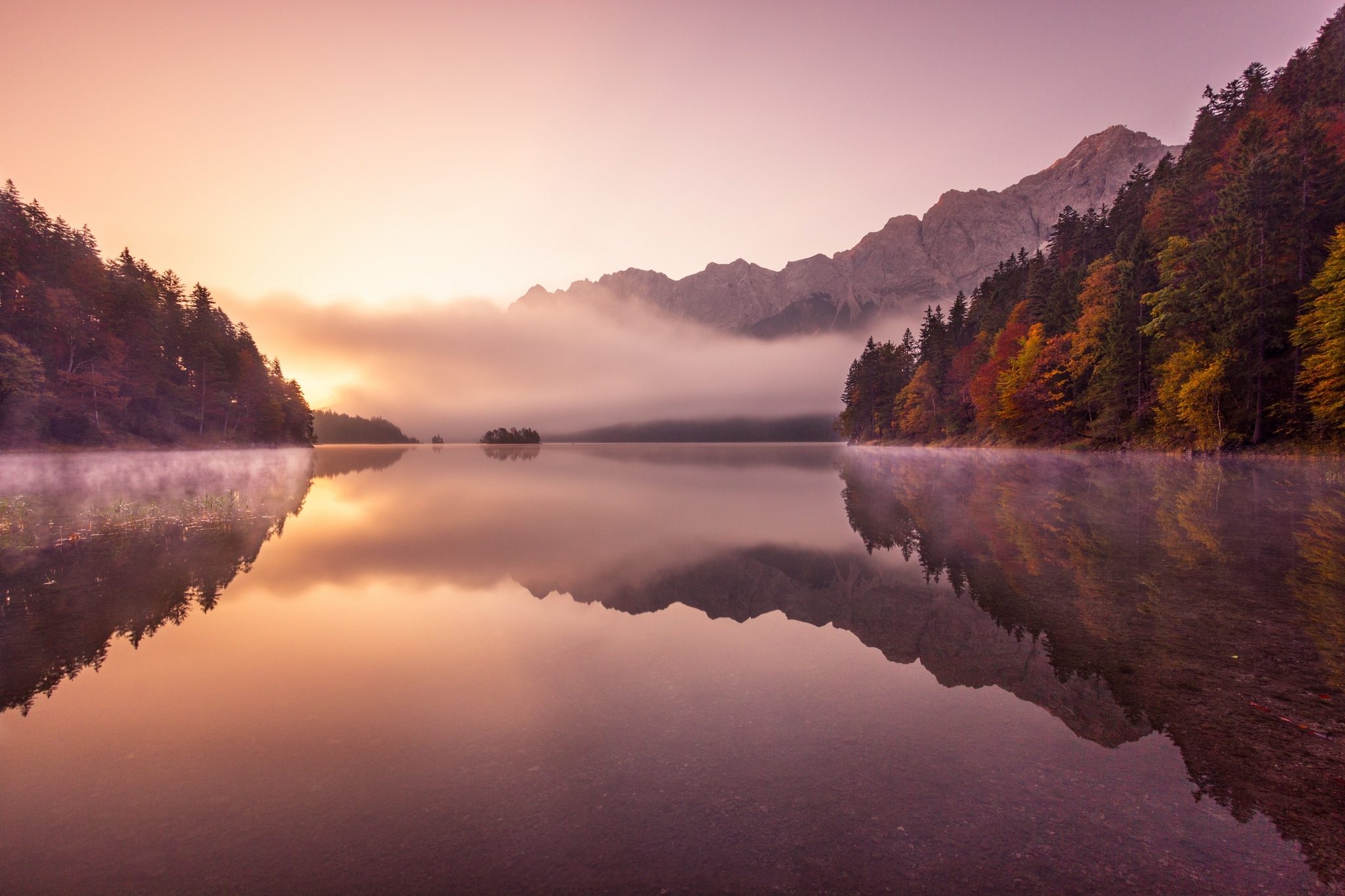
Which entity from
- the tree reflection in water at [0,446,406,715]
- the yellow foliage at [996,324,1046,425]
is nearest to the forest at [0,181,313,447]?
the tree reflection in water at [0,446,406,715]

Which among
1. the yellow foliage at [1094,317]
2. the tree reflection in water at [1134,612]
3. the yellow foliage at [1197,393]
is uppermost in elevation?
the yellow foliage at [1094,317]

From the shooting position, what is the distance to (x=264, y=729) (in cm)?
575

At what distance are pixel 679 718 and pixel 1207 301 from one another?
182 feet

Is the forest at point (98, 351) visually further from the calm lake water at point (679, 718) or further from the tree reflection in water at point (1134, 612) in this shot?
the tree reflection in water at point (1134, 612)

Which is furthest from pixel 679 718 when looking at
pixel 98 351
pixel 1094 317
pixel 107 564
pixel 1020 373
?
pixel 98 351

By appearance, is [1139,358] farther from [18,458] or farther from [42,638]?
[18,458]

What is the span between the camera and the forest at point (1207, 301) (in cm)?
3631

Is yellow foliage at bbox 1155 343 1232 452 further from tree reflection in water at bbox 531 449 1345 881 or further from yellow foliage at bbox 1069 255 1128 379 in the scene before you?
tree reflection in water at bbox 531 449 1345 881

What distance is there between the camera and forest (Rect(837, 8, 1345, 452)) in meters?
36.3

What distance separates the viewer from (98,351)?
62.1m

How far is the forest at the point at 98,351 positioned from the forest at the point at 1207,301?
331 feet

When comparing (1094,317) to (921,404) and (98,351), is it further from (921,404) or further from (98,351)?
(98,351)

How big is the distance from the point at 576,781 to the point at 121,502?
28239 millimetres

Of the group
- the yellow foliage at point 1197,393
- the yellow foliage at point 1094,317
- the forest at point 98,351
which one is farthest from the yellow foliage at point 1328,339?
the forest at point 98,351
